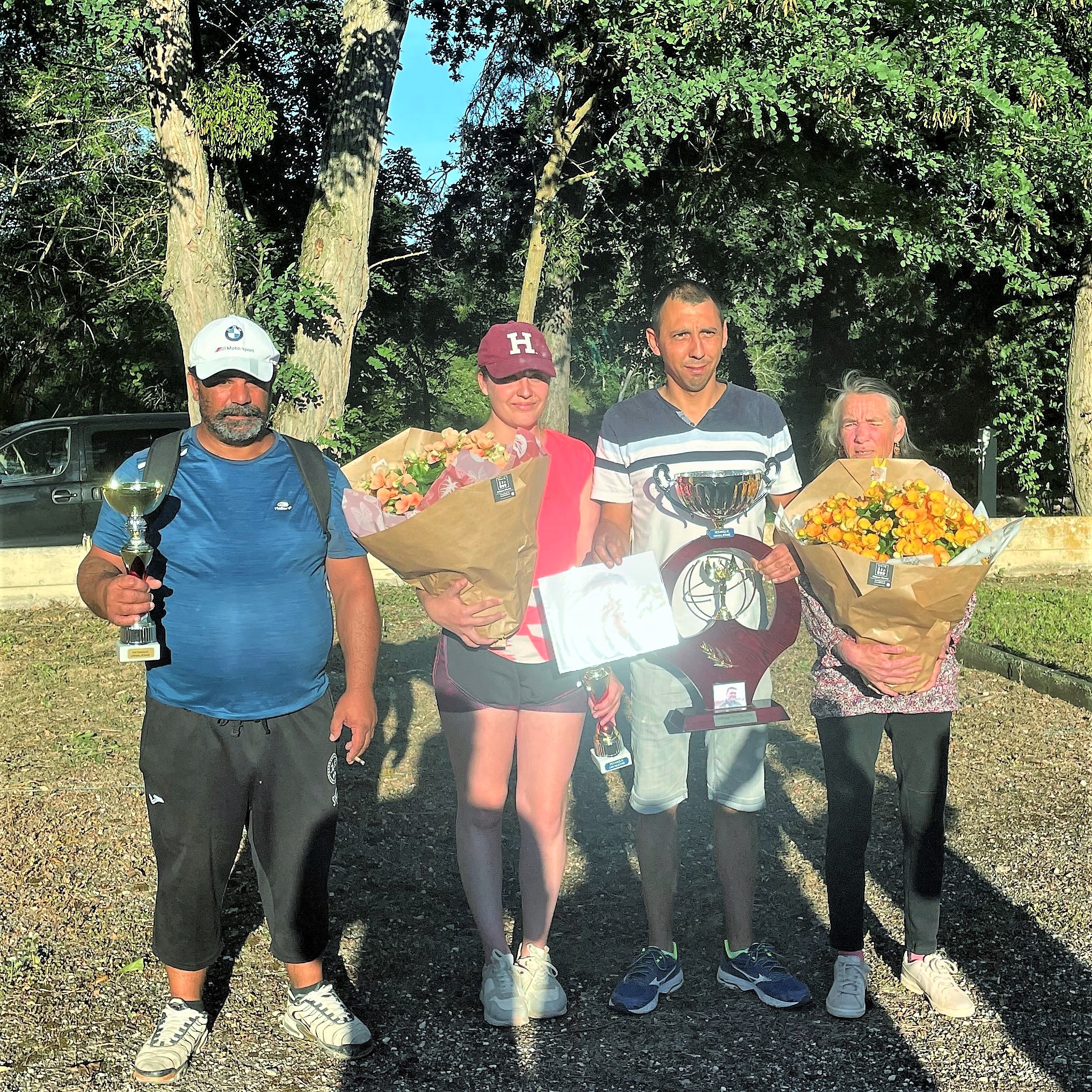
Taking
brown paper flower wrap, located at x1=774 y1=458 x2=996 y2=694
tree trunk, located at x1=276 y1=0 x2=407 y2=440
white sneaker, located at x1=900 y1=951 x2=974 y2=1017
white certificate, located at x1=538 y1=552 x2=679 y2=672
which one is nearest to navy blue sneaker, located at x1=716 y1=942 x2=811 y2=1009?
white sneaker, located at x1=900 y1=951 x2=974 y2=1017

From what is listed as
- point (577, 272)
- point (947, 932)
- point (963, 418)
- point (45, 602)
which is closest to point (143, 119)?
point (45, 602)

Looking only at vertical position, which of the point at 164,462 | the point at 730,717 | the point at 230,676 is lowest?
the point at 730,717

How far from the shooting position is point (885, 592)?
3.36 m

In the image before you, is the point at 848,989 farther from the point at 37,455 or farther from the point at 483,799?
the point at 37,455

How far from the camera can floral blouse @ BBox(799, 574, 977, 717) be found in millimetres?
3723

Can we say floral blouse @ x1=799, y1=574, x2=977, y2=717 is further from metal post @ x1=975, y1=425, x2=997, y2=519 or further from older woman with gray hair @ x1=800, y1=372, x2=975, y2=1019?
metal post @ x1=975, y1=425, x2=997, y2=519

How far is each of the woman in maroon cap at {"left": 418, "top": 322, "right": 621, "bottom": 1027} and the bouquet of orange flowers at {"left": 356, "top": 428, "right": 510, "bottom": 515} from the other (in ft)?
0.62

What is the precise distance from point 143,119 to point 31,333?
12.2 metres

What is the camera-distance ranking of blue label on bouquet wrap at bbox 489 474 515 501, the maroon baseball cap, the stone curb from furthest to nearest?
the stone curb, the maroon baseball cap, blue label on bouquet wrap at bbox 489 474 515 501

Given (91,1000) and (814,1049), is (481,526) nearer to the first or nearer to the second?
(814,1049)

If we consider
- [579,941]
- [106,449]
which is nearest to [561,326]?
[106,449]

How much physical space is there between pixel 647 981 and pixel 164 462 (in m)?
2.21

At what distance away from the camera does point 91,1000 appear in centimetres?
399

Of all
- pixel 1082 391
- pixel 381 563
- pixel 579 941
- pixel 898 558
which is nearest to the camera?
pixel 898 558
